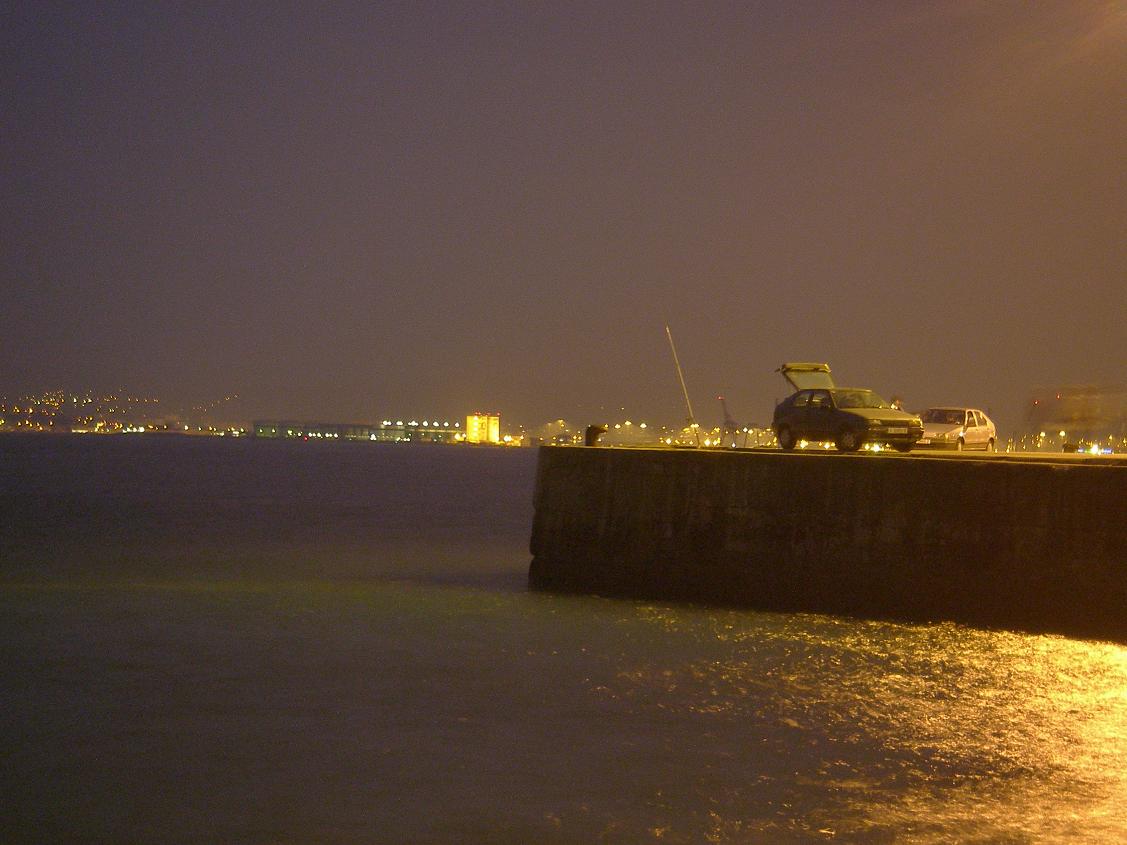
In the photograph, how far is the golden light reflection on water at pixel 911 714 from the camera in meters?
10.8

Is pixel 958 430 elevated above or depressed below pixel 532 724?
above

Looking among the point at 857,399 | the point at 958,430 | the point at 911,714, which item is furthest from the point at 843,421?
the point at 911,714

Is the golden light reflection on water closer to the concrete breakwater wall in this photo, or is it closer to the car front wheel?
the concrete breakwater wall

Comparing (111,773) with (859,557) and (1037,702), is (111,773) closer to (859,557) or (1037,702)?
(1037,702)

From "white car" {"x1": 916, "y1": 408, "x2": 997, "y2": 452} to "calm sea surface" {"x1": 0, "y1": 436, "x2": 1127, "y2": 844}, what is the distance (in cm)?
1293

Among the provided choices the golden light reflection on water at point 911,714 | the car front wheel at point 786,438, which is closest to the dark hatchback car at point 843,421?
the car front wheel at point 786,438

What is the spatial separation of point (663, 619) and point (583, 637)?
71.3 inches

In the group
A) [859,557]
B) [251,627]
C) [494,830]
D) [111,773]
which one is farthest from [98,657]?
[859,557]

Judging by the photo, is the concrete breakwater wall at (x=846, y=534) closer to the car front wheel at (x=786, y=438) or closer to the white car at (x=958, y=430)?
the car front wheel at (x=786, y=438)

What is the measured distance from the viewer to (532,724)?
14039mm

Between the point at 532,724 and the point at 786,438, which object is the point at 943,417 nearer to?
the point at 786,438

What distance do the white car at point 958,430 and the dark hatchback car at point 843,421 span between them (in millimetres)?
4250

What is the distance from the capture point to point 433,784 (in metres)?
11.8

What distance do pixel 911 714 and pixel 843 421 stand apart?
13.0 metres
